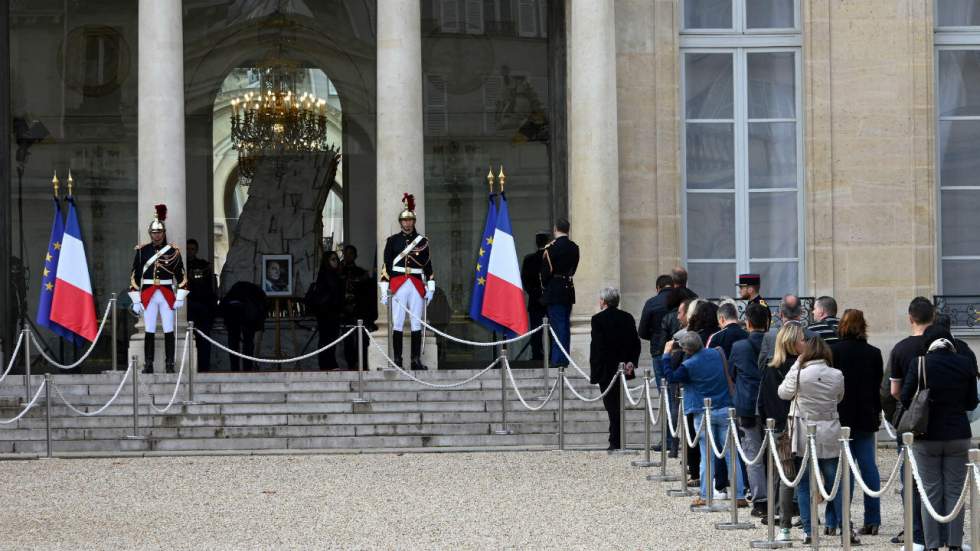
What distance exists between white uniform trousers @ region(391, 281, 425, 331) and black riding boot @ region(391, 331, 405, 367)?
7cm

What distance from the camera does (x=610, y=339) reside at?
1770 cm

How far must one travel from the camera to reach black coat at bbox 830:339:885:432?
1257 cm

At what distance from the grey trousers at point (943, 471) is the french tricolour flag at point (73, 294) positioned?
1209cm

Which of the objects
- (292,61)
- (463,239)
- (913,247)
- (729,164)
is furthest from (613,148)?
(292,61)

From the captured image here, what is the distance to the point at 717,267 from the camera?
23781mm

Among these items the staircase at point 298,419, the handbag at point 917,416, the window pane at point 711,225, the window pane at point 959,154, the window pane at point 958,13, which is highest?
the window pane at point 958,13

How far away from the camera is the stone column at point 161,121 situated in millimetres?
21766

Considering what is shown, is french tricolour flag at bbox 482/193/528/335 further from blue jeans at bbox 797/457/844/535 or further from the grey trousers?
the grey trousers

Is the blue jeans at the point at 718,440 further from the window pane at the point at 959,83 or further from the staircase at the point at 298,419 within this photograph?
the window pane at the point at 959,83

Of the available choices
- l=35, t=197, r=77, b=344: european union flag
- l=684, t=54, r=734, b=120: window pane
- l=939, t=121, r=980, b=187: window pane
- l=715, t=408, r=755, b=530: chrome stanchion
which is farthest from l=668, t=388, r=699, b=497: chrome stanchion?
l=939, t=121, r=980, b=187: window pane

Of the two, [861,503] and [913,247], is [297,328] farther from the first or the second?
[861,503]

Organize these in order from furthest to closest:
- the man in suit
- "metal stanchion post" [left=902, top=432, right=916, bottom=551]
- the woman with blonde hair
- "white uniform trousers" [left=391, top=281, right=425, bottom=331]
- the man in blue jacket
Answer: "white uniform trousers" [left=391, top=281, right=425, bottom=331]
the man in suit
the man in blue jacket
the woman with blonde hair
"metal stanchion post" [left=902, top=432, right=916, bottom=551]

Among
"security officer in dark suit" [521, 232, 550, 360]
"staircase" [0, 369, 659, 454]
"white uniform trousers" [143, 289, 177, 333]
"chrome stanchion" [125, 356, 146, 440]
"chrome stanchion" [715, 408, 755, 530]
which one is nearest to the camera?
"chrome stanchion" [715, 408, 755, 530]

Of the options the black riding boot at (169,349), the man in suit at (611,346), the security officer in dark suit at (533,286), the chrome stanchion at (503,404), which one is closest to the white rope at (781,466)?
the man in suit at (611,346)
